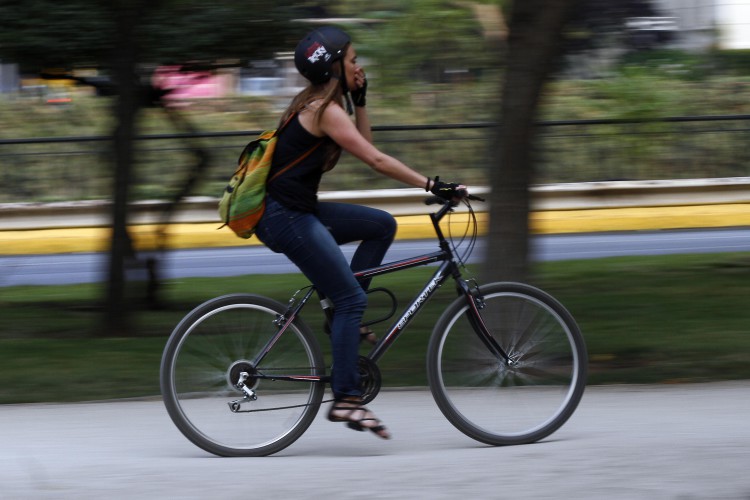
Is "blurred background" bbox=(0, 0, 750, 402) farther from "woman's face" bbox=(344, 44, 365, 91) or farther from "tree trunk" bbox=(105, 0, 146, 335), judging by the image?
"woman's face" bbox=(344, 44, 365, 91)

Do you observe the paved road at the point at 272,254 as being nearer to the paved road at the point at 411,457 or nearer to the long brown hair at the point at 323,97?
the paved road at the point at 411,457

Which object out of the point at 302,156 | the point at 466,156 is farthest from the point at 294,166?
the point at 466,156

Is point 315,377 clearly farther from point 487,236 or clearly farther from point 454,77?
point 454,77

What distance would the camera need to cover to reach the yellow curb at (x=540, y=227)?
55.8 feet

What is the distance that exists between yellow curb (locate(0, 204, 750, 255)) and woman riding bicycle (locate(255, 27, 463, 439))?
11580 millimetres

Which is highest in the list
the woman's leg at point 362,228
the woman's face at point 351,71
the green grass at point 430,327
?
the woman's face at point 351,71

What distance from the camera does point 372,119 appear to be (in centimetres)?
1839

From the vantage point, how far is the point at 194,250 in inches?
664

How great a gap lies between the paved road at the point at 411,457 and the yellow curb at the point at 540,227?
10602 mm

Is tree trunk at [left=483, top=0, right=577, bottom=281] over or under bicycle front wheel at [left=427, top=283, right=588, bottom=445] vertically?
over

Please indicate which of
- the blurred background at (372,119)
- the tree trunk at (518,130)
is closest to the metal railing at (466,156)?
the blurred background at (372,119)

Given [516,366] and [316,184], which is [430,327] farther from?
[316,184]

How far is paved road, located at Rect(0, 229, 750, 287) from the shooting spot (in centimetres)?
1380

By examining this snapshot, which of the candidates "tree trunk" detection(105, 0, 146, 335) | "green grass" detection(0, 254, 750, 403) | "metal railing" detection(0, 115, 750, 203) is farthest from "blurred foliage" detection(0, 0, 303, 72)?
"metal railing" detection(0, 115, 750, 203)
